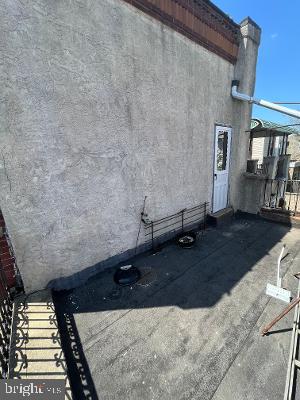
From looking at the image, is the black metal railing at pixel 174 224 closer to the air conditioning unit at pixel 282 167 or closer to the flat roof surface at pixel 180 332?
the flat roof surface at pixel 180 332

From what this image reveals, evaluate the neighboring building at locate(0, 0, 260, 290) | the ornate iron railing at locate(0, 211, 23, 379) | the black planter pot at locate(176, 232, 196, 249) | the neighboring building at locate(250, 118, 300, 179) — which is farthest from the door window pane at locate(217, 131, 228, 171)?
the ornate iron railing at locate(0, 211, 23, 379)

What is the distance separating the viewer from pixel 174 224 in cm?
458

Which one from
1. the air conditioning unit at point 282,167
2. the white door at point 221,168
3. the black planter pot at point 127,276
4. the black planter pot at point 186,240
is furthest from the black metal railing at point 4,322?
the air conditioning unit at point 282,167

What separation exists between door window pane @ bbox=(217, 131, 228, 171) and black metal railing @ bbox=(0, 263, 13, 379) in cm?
524

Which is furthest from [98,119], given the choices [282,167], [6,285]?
[282,167]

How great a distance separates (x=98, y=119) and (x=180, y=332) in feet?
9.75

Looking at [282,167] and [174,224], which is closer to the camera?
[174,224]

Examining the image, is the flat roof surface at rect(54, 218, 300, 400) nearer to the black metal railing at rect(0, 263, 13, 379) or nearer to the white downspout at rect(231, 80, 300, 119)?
the black metal railing at rect(0, 263, 13, 379)

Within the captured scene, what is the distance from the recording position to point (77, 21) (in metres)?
2.54

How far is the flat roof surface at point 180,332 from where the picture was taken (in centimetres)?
178

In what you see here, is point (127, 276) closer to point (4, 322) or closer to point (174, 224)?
point (4, 322)

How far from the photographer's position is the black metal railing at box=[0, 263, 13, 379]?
5.98ft

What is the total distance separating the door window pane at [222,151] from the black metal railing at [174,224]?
1.24 metres

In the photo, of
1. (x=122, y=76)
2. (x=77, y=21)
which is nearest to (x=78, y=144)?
(x=122, y=76)
